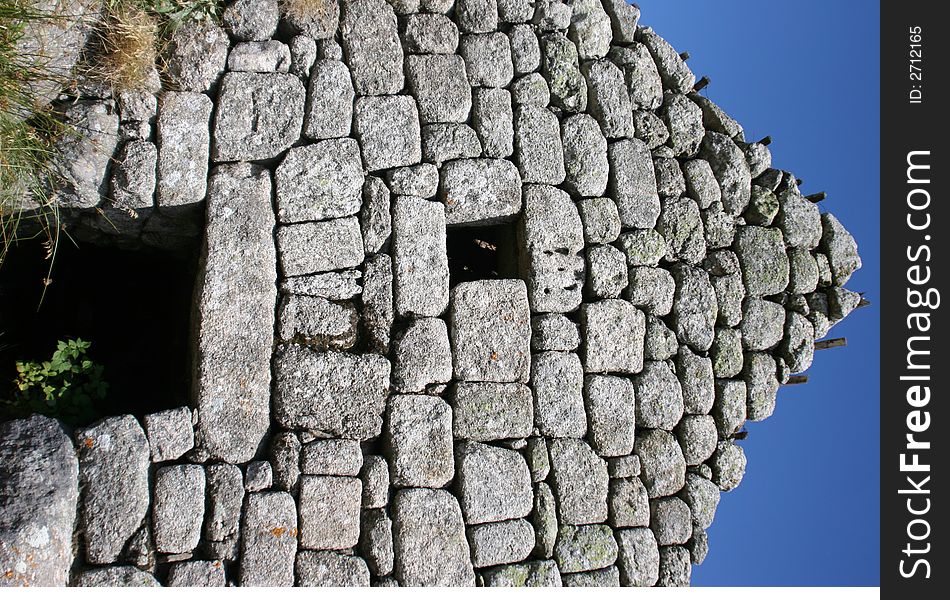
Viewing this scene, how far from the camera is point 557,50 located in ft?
14.6

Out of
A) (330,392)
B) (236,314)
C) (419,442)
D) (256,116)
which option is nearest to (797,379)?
(419,442)

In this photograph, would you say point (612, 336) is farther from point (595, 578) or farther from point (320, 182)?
point (320, 182)

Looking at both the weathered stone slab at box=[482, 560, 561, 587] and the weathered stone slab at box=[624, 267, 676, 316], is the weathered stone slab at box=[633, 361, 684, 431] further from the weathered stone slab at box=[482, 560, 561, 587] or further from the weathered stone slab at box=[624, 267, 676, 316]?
the weathered stone slab at box=[482, 560, 561, 587]

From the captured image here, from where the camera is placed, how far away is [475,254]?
4887mm

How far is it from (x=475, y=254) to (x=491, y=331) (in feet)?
3.20

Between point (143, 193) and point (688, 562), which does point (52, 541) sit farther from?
point (688, 562)

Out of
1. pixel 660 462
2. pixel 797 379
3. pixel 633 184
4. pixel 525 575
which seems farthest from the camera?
pixel 797 379

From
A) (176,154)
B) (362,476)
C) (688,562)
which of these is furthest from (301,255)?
(688,562)

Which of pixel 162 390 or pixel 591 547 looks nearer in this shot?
pixel 591 547

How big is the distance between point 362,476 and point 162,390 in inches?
52.4

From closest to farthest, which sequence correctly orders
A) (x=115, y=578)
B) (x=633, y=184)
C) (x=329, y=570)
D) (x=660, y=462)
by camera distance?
(x=115, y=578), (x=329, y=570), (x=660, y=462), (x=633, y=184)

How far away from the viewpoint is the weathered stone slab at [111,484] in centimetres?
339

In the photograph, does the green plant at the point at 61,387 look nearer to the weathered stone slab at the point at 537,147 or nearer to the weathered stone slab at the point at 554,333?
the weathered stone slab at the point at 554,333

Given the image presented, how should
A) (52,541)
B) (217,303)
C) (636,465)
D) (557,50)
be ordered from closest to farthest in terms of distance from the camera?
(52,541)
(217,303)
(636,465)
(557,50)
